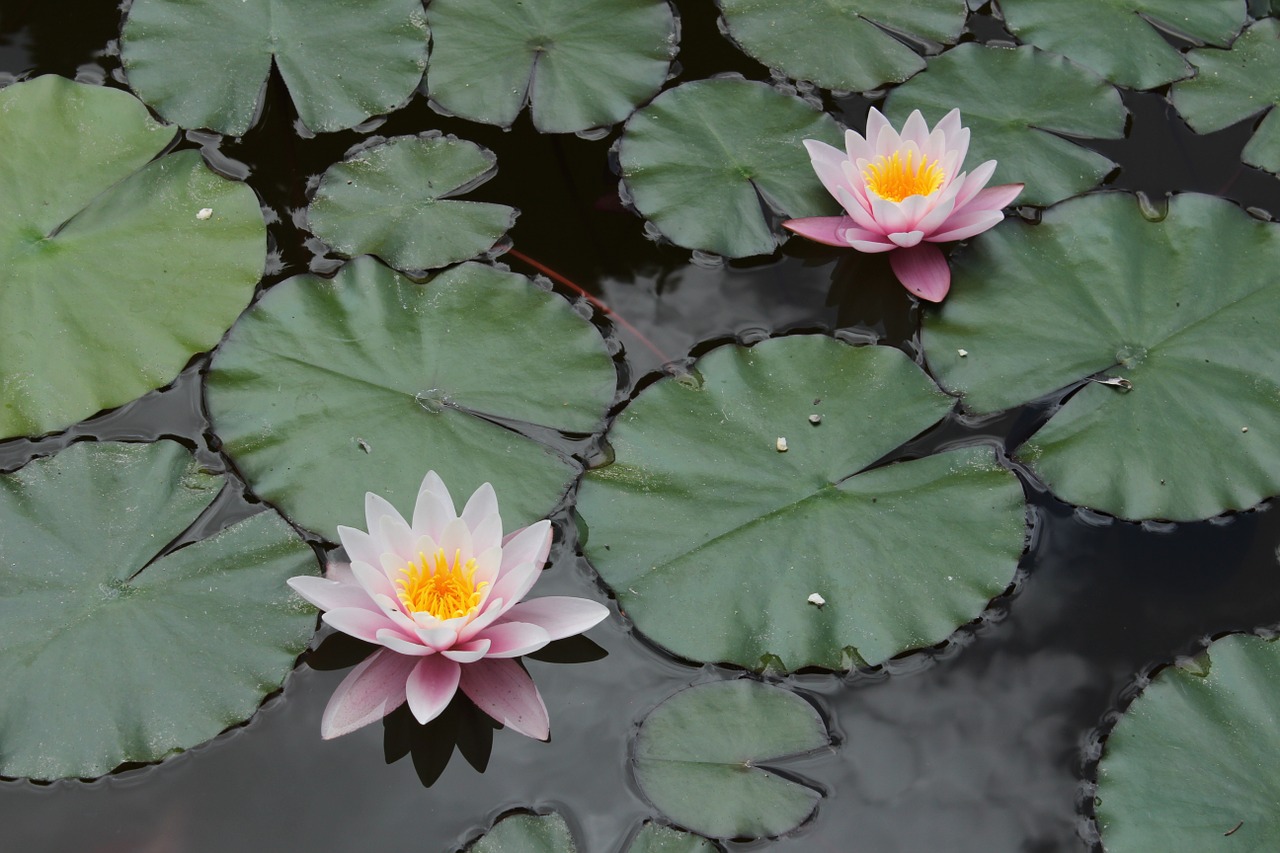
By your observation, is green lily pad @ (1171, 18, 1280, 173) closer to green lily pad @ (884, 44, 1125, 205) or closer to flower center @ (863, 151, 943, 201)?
green lily pad @ (884, 44, 1125, 205)

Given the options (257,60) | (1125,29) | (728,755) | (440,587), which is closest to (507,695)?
(440,587)

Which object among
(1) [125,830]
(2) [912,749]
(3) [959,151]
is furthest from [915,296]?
(1) [125,830]

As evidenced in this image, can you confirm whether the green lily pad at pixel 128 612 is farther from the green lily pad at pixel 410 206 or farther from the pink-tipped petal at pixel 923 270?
the pink-tipped petal at pixel 923 270

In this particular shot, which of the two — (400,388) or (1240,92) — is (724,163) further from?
(1240,92)

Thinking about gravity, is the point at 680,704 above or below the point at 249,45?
below

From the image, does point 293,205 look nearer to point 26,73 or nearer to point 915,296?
point 26,73

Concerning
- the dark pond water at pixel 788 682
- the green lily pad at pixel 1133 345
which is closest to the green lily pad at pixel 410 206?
the dark pond water at pixel 788 682

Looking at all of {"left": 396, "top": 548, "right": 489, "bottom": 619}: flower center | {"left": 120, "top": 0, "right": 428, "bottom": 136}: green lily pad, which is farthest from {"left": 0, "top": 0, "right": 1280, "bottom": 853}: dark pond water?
{"left": 120, "top": 0, "right": 428, "bottom": 136}: green lily pad
